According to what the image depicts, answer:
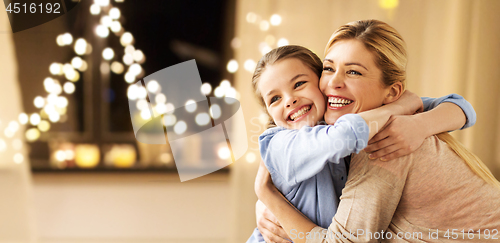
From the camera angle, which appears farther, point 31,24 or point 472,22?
point 31,24

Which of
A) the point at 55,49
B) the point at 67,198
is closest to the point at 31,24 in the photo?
the point at 55,49

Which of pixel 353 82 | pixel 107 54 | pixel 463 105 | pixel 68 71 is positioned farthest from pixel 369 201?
pixel 68 71

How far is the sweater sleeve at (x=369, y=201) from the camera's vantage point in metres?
0.67

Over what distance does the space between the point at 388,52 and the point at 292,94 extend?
256 millimetres

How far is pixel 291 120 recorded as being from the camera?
0.88 m

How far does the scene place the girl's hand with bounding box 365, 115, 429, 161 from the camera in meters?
0.69

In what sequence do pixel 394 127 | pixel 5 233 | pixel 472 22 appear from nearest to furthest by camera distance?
pixel 394 127
pixel 472 22
pixel 5 233

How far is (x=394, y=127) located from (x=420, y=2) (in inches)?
64.5

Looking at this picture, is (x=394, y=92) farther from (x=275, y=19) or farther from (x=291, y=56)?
(x=275, y=19)

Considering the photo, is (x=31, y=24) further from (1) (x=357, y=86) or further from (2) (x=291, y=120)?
(1) (x=357, y=86)

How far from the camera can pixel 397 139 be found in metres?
0.68

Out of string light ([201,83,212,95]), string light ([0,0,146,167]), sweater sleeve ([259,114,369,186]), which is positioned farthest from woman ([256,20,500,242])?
string light ([0,0,146,167])

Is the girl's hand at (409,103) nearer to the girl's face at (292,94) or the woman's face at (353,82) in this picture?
the woman's face at (353,82)

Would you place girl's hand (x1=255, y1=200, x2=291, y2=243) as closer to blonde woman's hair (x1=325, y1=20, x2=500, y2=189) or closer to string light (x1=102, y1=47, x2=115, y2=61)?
blonde woman's hair (x1=325, y1=20, x2=500, y2=189)
